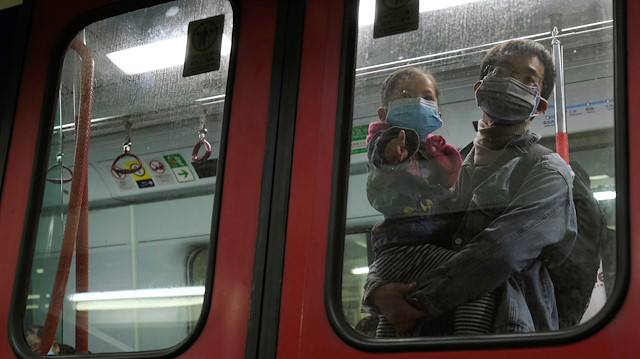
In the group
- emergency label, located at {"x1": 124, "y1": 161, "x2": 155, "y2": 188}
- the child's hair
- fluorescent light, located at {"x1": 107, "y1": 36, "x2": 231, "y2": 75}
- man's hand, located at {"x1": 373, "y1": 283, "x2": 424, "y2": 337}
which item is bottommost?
man's hand, located at {"x1": 373, "y1": 283, "x2": 424, "y2": 337}

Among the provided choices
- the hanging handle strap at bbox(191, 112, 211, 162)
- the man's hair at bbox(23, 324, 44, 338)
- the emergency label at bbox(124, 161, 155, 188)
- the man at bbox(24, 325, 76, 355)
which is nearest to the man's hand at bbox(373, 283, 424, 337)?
the hanging handle strap at bbox(191, 112, 211, 162)

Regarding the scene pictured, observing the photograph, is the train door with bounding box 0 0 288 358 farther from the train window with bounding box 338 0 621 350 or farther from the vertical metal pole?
the vertical metal pole

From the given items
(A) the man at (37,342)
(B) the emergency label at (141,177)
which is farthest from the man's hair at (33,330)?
(B) the emergency label at (141,177)

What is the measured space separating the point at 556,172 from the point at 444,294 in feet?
1.15

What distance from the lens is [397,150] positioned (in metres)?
1.96

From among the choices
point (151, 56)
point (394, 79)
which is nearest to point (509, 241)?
point (394, 79)

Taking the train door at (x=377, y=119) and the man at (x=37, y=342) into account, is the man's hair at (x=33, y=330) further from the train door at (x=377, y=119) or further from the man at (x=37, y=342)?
the train door at (x=377, y=119)

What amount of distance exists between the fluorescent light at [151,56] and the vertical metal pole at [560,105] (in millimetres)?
1014

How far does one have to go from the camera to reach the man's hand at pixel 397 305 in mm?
1818

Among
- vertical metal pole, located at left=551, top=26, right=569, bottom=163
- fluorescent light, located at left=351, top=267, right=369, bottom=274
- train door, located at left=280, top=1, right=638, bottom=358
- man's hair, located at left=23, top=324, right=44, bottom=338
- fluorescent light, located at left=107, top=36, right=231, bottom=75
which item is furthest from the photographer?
fluorescent light, located at left=107, top=36, right=231, bottom=75

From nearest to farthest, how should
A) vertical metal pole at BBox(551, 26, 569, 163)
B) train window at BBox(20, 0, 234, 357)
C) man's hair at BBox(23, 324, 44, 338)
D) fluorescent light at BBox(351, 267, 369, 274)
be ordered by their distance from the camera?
vertical metal pole at BBox(551, 26, 569, 163)
fluorescent light at BBox(351, 267, 369, 274)
train window at BBox(20, 0, 234, 357)
man's hair at BBox(23, 324, 44, 338)

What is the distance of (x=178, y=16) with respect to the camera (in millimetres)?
2379

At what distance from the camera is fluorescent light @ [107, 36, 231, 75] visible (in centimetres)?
235

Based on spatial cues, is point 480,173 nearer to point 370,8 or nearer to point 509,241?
point 509,241
